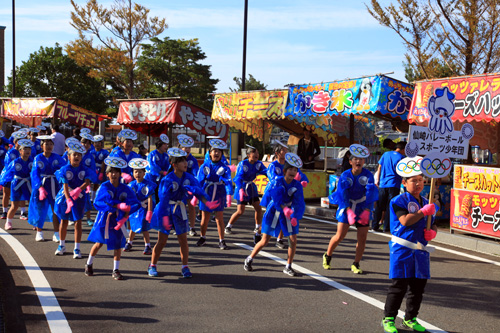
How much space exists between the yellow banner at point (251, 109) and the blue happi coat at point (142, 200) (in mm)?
6976

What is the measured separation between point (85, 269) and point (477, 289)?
4924 millimetres

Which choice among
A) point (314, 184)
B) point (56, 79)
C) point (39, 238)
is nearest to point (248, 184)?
point (39, 238)

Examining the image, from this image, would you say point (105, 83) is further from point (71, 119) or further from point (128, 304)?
point (128, 304)

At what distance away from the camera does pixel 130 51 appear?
104 ft

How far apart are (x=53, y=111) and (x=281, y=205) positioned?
52.1ft

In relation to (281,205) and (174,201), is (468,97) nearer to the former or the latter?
(281,205)

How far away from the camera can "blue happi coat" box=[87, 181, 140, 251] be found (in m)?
6.12

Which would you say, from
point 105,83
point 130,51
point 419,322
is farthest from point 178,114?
point 105,83

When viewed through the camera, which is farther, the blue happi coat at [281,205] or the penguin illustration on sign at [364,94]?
the penguin illustration on sign at [364,94]

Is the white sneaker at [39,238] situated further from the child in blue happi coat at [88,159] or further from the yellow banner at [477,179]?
the yellow banner at [477,179]

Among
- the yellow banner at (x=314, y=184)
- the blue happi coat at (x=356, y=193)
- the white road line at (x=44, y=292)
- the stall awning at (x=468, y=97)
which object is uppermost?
the stall awning at (x=468, y=97)

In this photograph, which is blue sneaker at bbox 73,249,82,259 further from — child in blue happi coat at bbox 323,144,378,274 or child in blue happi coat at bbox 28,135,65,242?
child in blue happi coat at bbox 323,144,378,274

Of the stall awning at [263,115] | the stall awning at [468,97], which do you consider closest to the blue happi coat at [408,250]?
the stall awning at [468,97]

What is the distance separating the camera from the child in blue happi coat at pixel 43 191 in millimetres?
8172
